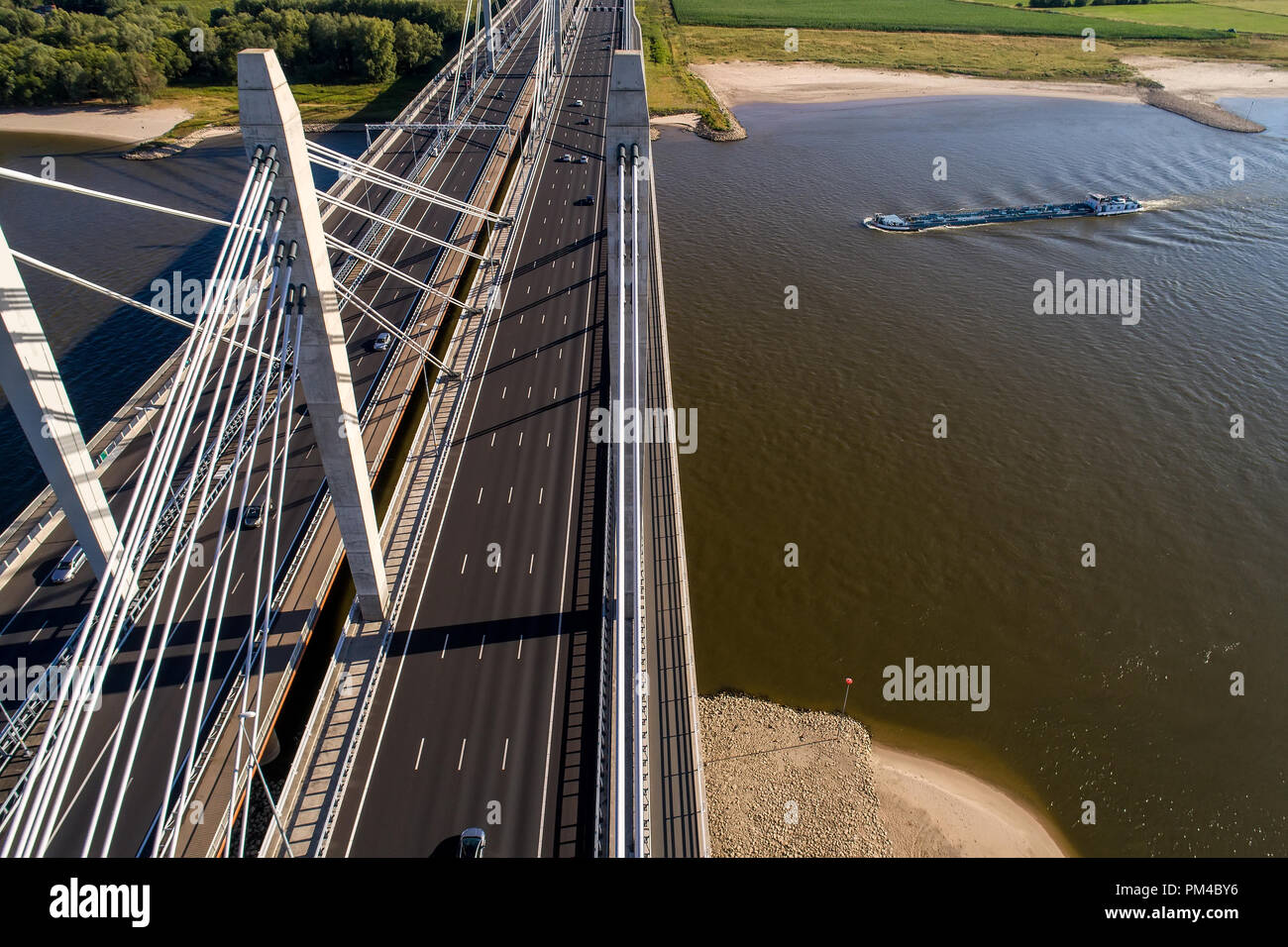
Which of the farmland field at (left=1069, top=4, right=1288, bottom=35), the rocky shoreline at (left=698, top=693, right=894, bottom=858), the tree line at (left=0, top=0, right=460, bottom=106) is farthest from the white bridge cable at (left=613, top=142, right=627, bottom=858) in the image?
the farmland field at (left=1069, top=4, right=1288, bottom=35)

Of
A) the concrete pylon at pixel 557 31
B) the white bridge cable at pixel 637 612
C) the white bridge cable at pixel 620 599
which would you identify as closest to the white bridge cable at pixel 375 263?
the white bridge cable at pixel 620 599

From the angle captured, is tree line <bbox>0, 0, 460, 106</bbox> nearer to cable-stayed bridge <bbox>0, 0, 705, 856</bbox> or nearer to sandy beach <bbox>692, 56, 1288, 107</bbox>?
sandy beach <bbox>692, 56, 1288, 107</bbox>

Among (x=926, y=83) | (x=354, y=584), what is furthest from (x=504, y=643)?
(x=926, y=83)

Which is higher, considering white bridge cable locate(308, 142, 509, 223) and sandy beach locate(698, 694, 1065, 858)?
white bridge cable locate(308, 142, 509, 223)

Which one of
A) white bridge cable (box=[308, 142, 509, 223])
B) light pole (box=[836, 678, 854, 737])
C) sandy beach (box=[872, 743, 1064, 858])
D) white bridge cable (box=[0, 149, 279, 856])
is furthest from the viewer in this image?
light pole (box=[836, 678, 854, 737])

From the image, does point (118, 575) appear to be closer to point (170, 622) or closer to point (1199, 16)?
point (170, 622)

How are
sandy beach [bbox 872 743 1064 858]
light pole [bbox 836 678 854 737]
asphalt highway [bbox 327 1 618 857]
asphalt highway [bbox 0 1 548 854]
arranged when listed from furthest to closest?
light pole [bbox 836 678 854 737], sandy beach [bbox 872 743 1064 858], asphalt highway [bbox 0 1 548 854], asphalt highway [bbox 327 1 618 857]
